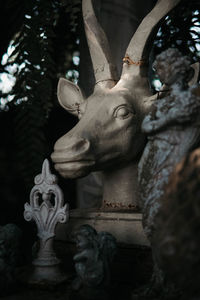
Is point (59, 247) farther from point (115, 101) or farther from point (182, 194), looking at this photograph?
point (182, 194)

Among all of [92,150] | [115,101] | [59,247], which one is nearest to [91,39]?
[115,101]

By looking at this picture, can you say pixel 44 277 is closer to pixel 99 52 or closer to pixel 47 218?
pixel 47 218

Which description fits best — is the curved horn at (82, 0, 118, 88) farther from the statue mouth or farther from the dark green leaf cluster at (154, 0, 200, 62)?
the dark green leaf cluster at (154, 0, 200, 62)

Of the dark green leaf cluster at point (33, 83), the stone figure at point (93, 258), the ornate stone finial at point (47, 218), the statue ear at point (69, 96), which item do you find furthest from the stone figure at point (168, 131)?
the dark green leaf cluster at point (33, 83)

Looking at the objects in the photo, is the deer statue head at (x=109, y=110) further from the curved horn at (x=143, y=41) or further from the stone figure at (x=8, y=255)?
the stone figure at (x=8, y=255)

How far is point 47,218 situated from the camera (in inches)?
45.8

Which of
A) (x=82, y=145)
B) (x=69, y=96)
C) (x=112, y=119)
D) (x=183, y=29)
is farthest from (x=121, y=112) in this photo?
(x=183, y=29)

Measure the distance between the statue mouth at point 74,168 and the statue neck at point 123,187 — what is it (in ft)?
0.70

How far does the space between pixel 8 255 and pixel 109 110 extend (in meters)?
0.53

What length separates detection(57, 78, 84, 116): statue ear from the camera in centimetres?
141

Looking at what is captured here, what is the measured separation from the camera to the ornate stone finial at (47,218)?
1.13 metres

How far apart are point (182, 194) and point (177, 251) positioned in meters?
0.09

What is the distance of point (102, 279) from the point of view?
91 cm

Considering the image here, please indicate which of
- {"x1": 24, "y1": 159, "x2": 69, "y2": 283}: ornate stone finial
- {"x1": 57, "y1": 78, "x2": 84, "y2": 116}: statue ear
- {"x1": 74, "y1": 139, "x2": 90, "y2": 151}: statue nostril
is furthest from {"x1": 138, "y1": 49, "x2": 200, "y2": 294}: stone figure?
{"x1": 57, "y1": 78, "x2": 84, "y2": 116}: statue ear
